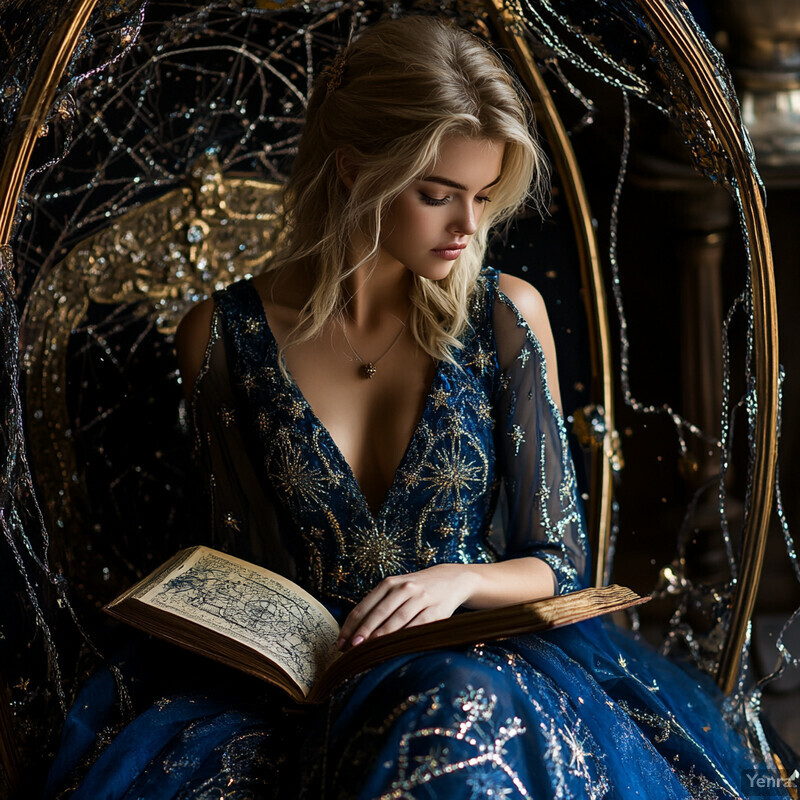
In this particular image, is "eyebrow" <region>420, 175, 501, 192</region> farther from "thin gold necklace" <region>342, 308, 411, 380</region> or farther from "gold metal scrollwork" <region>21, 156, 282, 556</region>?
"gold metal scrollwork" <region>21, 156, 282, 556</region>

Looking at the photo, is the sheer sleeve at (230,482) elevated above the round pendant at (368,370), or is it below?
below

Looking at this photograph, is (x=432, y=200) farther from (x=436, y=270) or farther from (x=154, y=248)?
(x=154, y=248)

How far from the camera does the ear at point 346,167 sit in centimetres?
121

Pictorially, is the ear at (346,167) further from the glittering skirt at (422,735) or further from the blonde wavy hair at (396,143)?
the glittering skirt at (422,735)

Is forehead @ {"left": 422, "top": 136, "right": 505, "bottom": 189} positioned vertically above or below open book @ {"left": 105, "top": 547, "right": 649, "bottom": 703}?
above

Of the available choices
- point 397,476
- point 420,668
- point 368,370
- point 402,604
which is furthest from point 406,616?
point 368,370

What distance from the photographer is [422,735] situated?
0.86m

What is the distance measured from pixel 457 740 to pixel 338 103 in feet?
2.52

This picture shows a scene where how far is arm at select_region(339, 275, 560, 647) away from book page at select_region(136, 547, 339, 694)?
0.05 metres

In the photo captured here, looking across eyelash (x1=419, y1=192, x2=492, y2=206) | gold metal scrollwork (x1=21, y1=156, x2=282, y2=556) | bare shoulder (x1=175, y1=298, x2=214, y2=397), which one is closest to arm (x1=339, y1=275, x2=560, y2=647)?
eyelash (x1=419, y1=192, x2=492, y2=206)

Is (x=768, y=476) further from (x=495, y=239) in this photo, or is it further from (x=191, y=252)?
(x=191, y=252)

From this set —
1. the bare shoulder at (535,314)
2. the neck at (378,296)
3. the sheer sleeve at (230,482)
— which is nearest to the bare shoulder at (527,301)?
the bare shoulder at (535,314)

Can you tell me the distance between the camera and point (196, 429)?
4.43ft

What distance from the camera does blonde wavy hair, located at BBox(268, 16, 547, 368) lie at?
3.69 feet
